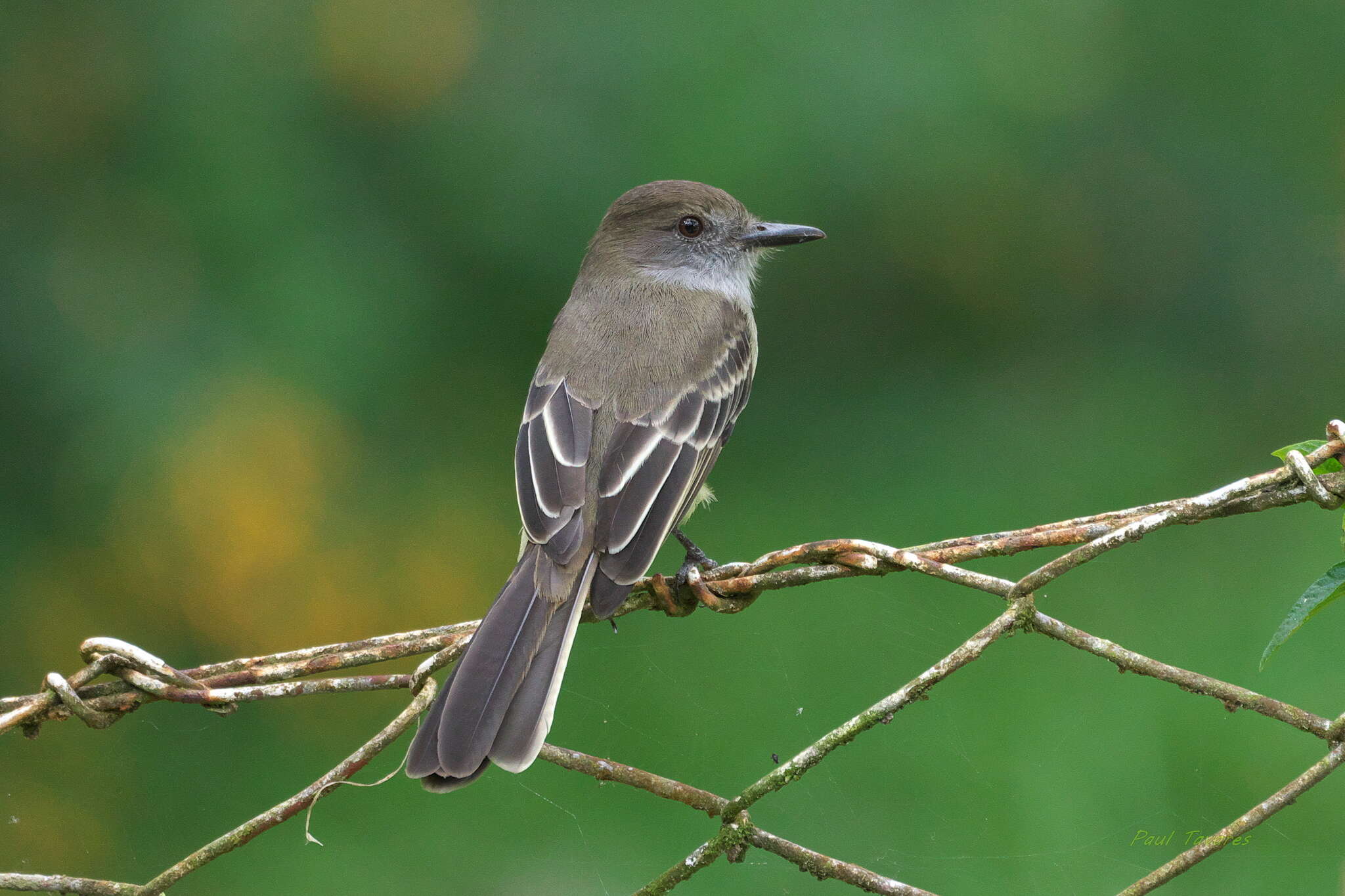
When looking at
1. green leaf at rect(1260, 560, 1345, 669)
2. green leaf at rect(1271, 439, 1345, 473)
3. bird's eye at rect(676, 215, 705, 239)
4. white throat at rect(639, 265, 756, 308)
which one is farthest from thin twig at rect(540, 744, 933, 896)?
bird's eye at rect(676, 215, 705, 239)

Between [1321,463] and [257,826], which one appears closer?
[1321,463]

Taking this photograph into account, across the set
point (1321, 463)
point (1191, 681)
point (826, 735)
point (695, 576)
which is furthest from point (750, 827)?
point (1321, 463)

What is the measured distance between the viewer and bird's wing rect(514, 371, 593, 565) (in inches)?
117

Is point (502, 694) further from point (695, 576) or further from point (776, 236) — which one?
point (776, 236)

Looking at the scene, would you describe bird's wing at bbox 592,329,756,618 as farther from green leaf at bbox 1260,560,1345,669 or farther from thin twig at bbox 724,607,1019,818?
green leaf at bbox 1260,560,1345,669

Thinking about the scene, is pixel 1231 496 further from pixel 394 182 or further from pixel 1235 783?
pixel 394 182

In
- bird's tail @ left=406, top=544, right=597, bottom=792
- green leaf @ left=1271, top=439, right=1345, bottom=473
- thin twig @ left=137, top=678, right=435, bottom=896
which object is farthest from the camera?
bird's tail @ left=406, top=544, right=597, bottom=792

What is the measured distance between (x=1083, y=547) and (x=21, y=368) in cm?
378

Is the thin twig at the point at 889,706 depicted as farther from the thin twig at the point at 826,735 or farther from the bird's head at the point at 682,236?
the bird's head at the point at 682,236

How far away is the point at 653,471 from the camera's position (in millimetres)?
3230

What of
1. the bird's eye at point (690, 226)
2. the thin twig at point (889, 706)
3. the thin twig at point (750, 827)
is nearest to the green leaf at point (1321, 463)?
the thin twig at point (889, 706)

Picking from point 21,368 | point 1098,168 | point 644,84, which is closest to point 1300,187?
point 1098,168

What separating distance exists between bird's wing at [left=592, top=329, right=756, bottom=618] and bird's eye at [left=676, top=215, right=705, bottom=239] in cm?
61

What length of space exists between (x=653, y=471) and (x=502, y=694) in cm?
97
